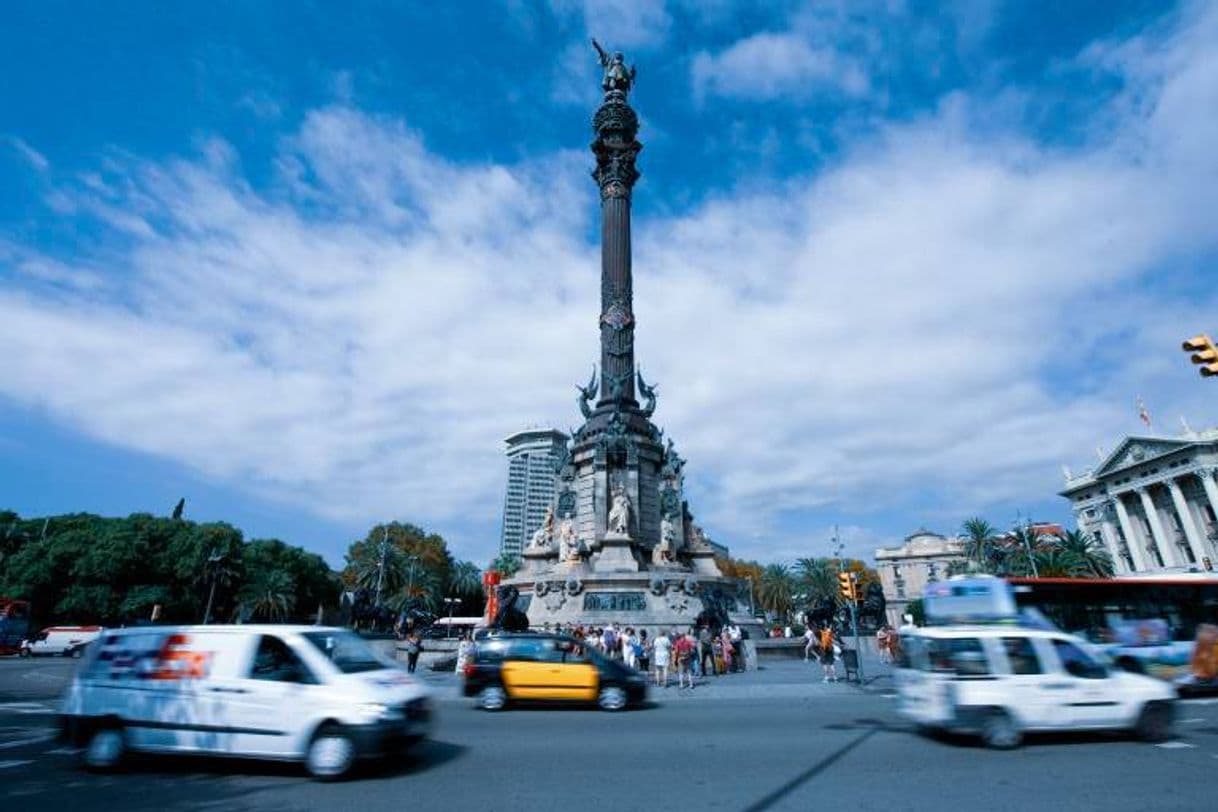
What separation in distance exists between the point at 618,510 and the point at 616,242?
18.3 m

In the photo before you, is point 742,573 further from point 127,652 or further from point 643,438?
point 127,652

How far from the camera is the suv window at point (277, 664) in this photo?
24.7 ft

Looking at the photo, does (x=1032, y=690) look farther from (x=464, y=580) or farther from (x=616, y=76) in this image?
(x=464, y=580)

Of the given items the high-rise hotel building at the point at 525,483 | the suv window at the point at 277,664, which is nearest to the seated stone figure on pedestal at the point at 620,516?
the suv window at the point at 277,664

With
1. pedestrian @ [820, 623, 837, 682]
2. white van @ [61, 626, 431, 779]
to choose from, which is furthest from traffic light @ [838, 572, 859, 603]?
white van @ [61, 626, 431, 779]

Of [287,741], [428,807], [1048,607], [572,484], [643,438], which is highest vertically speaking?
[643,438]

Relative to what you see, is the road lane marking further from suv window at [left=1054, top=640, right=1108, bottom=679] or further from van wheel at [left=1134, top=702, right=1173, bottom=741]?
van wheel at [left=1134, top=702, right=1173, bottom=741]

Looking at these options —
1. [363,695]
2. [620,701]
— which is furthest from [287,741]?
[620,701]

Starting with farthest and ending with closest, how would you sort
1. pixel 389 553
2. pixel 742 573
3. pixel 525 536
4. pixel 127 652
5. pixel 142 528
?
pixel 525 536 < pixel 742 573 < pixel 389 553 < pixel 142 528 < pixel 127 652

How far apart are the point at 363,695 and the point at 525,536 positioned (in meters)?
139

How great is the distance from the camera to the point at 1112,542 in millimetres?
73875

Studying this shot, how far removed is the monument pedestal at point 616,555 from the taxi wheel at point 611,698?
58.0ft

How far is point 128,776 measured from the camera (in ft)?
24.5

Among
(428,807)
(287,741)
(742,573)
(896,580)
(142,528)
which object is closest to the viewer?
(428,807)
